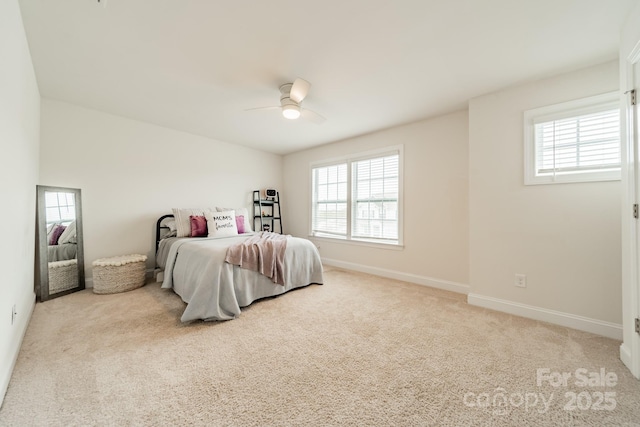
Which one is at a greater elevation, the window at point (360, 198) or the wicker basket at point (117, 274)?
the window at point (360, 198)

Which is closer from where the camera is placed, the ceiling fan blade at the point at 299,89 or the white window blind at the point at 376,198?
the ceiling fan blade at the point at 299,89

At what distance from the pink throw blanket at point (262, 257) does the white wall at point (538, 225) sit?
2255mm

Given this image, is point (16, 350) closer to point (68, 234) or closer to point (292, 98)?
point (68, 234)

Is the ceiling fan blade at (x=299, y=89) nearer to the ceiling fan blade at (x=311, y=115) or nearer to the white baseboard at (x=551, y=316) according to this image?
the ceiling fan blade at (x=311, y=115)

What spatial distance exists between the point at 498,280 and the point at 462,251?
0.61 meters

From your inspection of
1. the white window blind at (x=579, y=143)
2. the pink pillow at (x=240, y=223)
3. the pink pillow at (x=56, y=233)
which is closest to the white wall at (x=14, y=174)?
the pink pillow at (x=56, y=233)

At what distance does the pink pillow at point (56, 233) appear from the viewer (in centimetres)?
286

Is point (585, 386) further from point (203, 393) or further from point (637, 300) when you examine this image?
point (203, 393)

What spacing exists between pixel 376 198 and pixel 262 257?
221cm

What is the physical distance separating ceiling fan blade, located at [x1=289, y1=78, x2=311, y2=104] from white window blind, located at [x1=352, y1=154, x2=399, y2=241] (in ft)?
6.59

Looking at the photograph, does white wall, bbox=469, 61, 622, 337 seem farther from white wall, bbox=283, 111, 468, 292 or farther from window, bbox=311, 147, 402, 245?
window, bbox=311, 147, 402, 245

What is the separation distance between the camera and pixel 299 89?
2.32 meters

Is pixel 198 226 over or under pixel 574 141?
under

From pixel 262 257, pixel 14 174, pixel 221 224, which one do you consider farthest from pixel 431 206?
pixel 14 174
